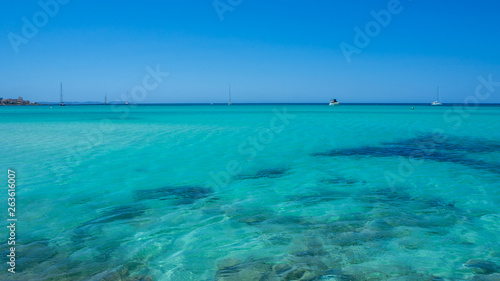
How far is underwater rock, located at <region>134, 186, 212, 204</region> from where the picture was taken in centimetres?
888

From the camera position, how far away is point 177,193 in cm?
940

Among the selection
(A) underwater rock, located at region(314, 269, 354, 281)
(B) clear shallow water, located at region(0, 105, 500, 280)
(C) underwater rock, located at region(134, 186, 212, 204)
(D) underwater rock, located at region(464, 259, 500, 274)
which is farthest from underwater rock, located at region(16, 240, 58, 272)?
(D) underwater rock, located at region(464, 259, 500, 274)

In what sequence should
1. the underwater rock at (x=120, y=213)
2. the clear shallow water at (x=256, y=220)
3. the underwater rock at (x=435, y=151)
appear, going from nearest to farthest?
the clear shallow water at (x=256, y=220) < the underwater rock at (x=120, y=213) < the underwater rock at (x=435, y=151)

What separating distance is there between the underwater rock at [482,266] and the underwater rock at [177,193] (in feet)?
20.0

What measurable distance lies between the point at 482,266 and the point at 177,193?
7241 millimetres

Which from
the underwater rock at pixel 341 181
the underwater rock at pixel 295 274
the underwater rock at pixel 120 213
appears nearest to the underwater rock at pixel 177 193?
the underwater rock at pixel 120 213

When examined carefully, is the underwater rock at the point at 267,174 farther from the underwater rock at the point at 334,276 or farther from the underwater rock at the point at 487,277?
the underwater rock at the point at 487,277

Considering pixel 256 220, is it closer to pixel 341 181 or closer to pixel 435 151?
pixel 341 181

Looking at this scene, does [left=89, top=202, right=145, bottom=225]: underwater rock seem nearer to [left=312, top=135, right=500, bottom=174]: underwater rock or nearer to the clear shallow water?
the clear shallow water

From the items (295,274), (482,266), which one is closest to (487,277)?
(482,266)

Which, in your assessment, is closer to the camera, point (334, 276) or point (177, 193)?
point (334, 276)

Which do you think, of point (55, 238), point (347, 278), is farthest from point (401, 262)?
point (55, 238)

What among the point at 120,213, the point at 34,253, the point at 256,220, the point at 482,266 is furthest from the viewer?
the point at 120,213

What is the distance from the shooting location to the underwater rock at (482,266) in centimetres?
493
